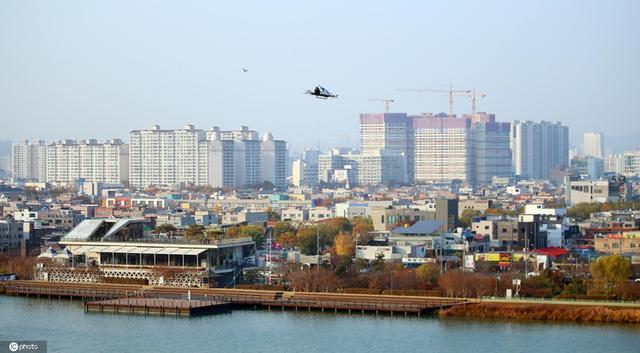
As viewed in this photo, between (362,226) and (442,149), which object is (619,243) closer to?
(362,226)

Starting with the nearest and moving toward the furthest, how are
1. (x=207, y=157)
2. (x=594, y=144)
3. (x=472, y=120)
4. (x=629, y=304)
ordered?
(x=629, y=304), (x=207, y=157), (x=472, y=120), (x=594, y=144)

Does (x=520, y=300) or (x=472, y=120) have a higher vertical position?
(x=472, y=120)

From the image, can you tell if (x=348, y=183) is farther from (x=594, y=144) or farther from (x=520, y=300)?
(x=520, y=300)

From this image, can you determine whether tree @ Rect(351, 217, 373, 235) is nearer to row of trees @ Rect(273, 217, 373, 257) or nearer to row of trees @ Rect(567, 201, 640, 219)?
row of trees @ Rect(273, 217, 373, 257)

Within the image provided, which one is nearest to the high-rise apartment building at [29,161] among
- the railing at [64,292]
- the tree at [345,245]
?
the tree at [345,245]

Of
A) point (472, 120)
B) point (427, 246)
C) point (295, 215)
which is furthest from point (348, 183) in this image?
point (427, 246)

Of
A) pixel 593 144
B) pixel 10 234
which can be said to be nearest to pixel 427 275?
pixel 10 234

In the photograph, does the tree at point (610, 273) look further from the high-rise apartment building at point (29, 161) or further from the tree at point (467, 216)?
the high-rise apartment building at point (29, 161)
